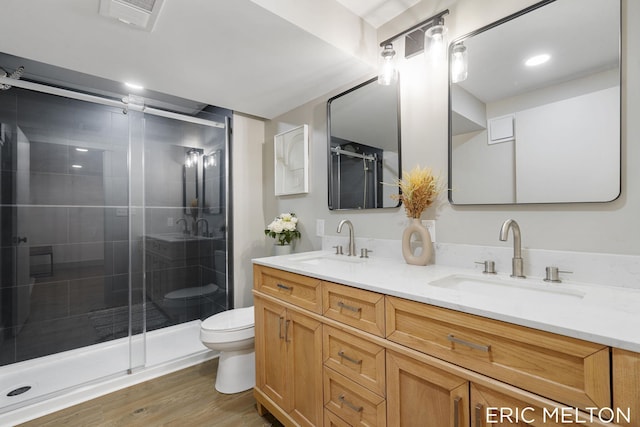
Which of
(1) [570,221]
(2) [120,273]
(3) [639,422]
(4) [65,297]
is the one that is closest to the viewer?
(3) [639,422]

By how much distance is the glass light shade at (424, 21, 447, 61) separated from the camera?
4.66 feet

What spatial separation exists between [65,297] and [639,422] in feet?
11.3

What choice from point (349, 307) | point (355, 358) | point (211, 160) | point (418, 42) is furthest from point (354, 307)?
point (211, 160)

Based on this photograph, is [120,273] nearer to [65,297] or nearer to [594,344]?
[65,297]

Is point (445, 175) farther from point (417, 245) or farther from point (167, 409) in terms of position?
point (167, 409)

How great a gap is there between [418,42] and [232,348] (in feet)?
7.35

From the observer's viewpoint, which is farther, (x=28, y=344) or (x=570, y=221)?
(x=28, y=344)

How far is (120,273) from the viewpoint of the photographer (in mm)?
2646

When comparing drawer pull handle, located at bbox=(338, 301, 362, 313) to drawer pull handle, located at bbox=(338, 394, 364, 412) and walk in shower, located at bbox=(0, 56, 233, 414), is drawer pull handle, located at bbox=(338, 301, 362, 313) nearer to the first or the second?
drawer pull handle, located at bbox=(338, 394, 364, 412)

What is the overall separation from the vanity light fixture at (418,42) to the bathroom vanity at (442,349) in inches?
43.4

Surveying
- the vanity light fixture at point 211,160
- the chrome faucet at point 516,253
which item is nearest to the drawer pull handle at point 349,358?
the chrome faucet at point 516,253

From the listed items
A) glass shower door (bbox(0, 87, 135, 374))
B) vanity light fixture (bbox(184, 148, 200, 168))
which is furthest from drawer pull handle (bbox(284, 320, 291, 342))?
vanity light fixture (bbox(184, 148, 200, 168))

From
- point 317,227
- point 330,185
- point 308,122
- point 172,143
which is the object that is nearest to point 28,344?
point 172,143

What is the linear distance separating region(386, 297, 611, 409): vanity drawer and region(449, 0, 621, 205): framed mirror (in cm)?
71
